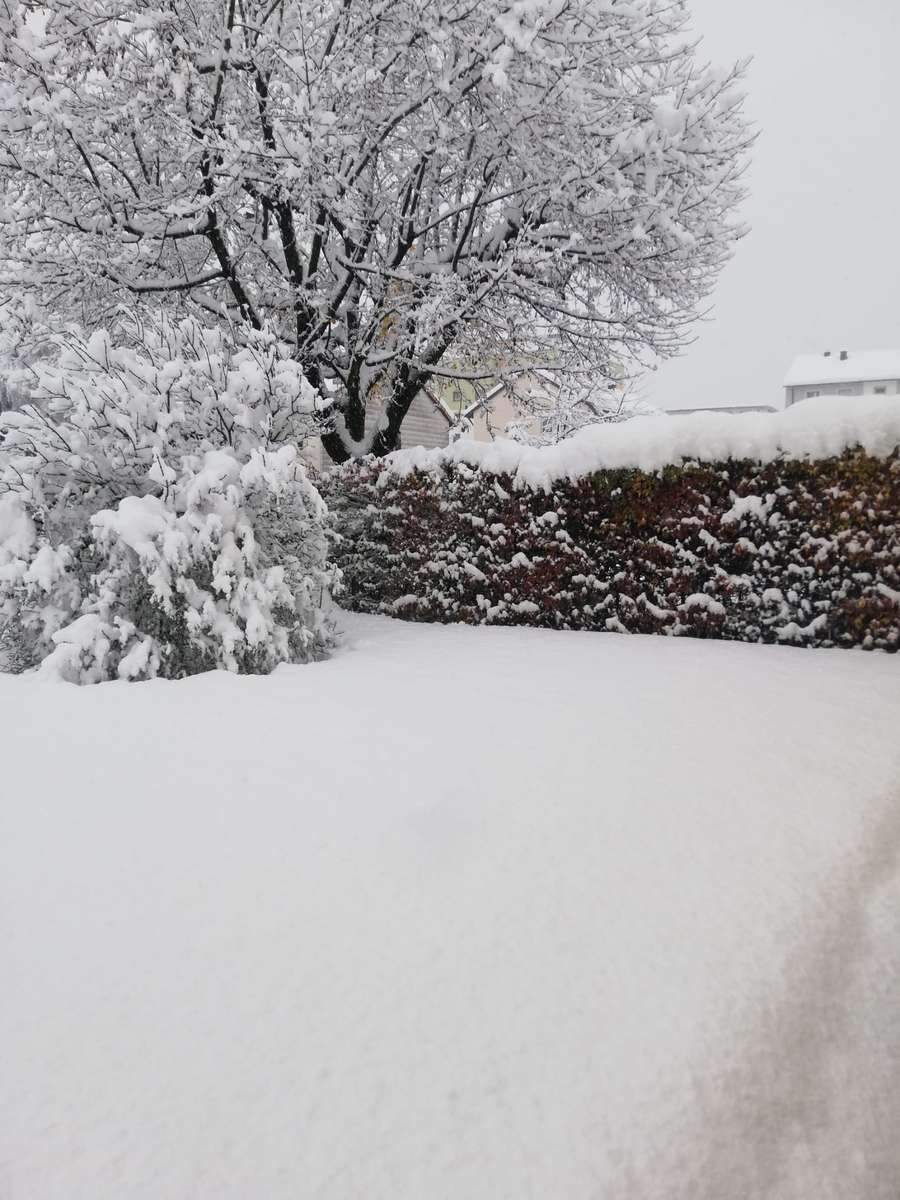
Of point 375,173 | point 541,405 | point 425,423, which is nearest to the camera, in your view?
point 375,173

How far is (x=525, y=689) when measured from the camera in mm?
4309

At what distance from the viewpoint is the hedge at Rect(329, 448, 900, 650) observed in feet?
16.4

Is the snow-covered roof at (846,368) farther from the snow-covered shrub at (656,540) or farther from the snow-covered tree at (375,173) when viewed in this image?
the snow-covered shrub at (656,540)

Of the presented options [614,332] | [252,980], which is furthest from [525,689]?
[614,332]

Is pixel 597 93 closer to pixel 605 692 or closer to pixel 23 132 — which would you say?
pixel 23 132

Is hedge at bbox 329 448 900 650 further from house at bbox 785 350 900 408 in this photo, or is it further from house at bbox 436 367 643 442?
house at bbox 785 350 900 408

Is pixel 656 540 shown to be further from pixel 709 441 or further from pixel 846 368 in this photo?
pixel 846 368

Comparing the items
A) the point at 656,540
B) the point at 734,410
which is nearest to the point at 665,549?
the point at 656,540

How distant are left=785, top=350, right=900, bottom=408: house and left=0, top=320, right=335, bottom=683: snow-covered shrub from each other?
4936 cm

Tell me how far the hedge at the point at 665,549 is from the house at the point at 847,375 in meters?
47.4

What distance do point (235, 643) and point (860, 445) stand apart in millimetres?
4348

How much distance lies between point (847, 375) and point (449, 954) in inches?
2159

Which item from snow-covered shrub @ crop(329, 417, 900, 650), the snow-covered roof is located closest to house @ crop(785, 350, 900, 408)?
the snow-covered roof

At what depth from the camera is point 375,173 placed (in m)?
9.27
